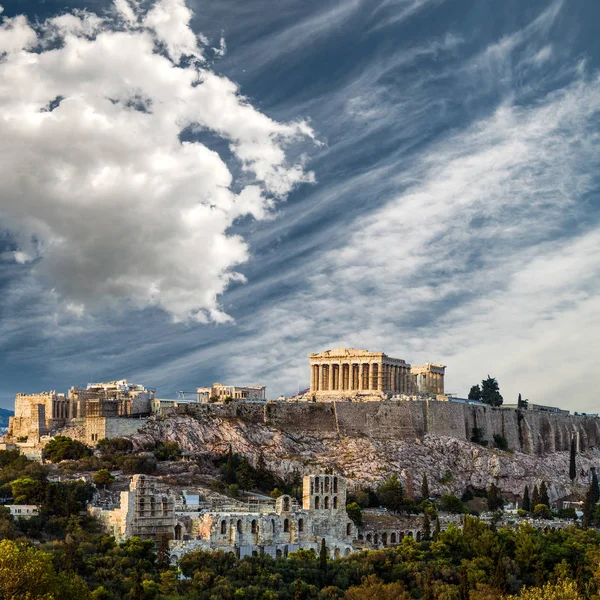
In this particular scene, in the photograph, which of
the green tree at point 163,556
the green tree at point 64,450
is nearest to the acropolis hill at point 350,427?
the green tree at point 64,450

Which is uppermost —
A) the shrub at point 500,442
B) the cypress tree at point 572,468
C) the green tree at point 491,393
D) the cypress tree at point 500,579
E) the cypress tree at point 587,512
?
the green tree at point 491,393

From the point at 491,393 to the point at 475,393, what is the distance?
1973mm

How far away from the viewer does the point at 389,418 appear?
108 meters

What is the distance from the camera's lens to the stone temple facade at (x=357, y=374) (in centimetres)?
11750

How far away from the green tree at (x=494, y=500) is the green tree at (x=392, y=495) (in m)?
8.98

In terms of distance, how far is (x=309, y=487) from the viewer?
72938 mm

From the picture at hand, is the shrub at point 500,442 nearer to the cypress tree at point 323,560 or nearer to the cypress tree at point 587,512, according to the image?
the cypress tree at point 587,512

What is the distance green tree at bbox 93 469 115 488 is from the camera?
74.5 m

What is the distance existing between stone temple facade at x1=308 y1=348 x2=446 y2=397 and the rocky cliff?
9268mm

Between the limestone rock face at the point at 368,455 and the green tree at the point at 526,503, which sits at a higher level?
the limestone rock face at the point at 368,455

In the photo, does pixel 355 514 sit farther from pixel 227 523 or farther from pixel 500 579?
pixel 500 579

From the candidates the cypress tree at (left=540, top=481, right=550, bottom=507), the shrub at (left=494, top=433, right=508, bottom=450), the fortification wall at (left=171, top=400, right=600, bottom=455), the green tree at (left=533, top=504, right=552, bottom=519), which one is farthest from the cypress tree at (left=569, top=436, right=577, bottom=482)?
the green tree at (left=533, top=504, right=552, bottom=519)

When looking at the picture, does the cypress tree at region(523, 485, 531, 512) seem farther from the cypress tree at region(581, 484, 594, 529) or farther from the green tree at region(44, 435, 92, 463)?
the green tree at region(44, 435, 92, 463)

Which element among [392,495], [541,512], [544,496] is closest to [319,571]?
[392,495]
